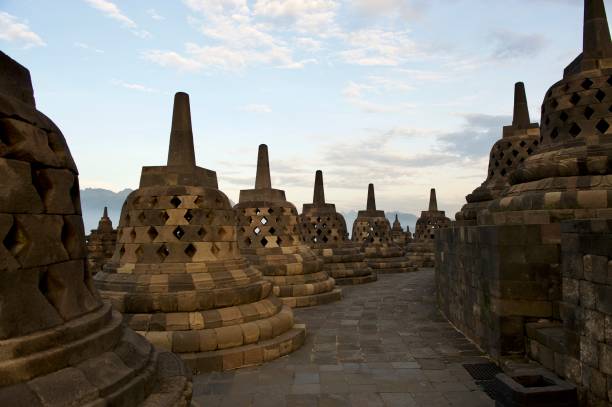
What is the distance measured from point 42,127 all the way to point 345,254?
48.1ft

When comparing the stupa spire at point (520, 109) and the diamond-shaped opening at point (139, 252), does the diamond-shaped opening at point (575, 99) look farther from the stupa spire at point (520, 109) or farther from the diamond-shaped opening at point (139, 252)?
the diamond-shaped opening at point (139, 252)

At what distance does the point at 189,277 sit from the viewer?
7352 millimetres

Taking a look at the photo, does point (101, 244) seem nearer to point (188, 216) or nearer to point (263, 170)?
point (263, 170)

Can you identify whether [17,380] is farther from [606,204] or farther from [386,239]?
[386,239]

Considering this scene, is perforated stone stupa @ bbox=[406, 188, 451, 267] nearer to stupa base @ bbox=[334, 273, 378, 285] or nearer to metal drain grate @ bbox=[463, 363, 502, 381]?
stupa base @ bbox=[334, 273, 378, 285]

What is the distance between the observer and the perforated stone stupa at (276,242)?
1239 cm

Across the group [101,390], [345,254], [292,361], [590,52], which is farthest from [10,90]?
[345,254]

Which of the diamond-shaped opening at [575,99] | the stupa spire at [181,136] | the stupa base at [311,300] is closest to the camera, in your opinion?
the diamond-shaped opening at [575,99]

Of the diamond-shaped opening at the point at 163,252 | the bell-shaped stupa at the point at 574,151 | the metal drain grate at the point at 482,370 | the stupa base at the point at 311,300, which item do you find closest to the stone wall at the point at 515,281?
the metal drain grate at the point at 482,370

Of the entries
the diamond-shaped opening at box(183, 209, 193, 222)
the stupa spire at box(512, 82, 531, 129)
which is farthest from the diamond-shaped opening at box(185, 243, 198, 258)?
the stupa spire at box(512, 82, 531, 129)

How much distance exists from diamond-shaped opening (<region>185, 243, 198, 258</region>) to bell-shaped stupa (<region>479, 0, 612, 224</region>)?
4799 mm

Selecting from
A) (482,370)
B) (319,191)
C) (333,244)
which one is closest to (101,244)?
(319,191)

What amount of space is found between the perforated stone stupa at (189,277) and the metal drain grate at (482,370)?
2.76 m

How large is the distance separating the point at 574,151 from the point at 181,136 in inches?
250
